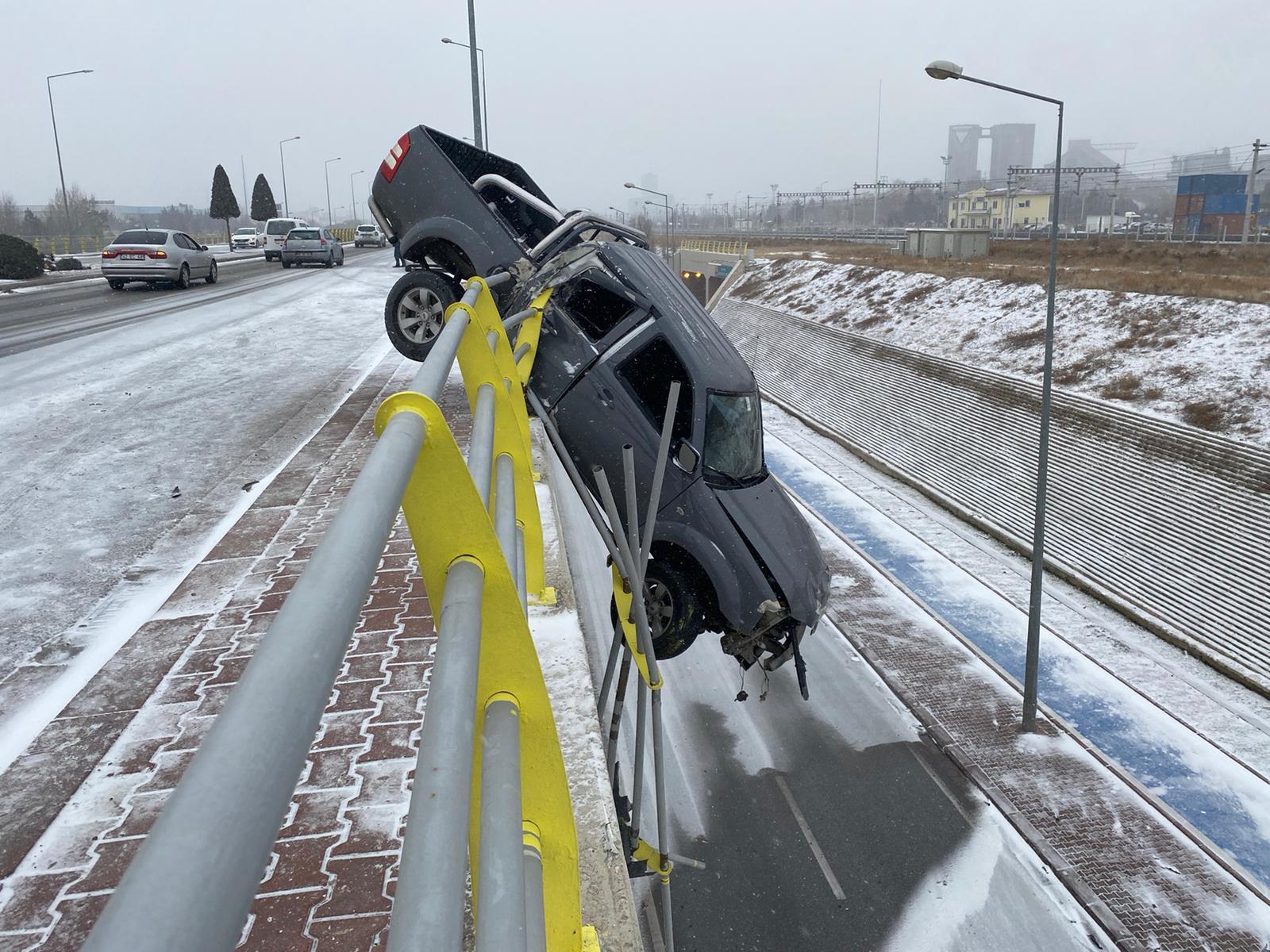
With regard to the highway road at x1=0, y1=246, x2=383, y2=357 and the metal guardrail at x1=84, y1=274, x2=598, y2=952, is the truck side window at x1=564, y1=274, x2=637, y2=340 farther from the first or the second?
the highway road at x1=0, y1=246, x2=383, y2=357

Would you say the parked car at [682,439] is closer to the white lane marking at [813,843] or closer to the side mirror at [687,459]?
the side mirror at [687,459]

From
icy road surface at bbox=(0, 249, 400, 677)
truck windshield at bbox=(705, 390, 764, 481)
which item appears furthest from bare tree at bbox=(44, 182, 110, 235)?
truck windshield at bbox=(705, 390, 764, 481)

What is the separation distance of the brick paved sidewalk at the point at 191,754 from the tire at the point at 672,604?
7.63 feet

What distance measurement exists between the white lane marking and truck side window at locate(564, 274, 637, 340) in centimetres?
671

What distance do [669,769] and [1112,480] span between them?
13.4 metres

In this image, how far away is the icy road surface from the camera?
6910 millimetres

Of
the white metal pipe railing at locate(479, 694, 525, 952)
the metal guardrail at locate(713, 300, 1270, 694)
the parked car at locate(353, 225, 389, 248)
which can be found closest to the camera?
the white metal pipe railing at locate(479, 694, 525, 952)

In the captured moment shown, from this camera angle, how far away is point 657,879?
34.9 feet

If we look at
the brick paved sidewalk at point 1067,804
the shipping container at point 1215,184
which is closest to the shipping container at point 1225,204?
the shipping container at point 1215,184

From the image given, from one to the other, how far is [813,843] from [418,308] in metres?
7.94

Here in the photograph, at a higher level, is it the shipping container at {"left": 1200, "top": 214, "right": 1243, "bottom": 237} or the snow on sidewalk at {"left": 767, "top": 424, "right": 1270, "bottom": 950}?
the shipping container at {"left": 1200, "top": 214, "right": 1243, "bottom": 237}

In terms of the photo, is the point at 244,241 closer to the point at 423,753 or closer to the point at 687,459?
A: the point at 687,459

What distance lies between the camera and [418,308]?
428 inches

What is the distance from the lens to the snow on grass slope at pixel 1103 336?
21203 millimetres
